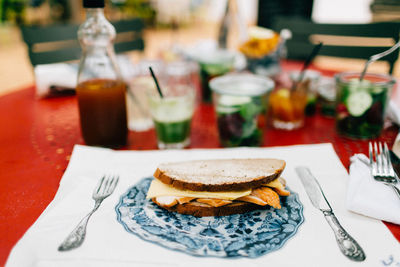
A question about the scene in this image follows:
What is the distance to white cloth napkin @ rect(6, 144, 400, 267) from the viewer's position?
1.90 ft

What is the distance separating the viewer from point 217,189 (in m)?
0.73

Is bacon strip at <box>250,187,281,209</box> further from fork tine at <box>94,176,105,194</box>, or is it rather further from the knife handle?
fork tine at <box>94,176,105,194</box>

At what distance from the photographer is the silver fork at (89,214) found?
24.1 inches

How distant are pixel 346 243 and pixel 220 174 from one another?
30 centimetres

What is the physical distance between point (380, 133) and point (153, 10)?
1018cm

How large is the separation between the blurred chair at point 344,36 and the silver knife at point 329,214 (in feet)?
4.76

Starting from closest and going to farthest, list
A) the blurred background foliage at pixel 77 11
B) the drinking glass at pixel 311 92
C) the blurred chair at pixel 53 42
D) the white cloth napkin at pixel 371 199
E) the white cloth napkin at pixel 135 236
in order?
1. the white cloth napkin at pixel 135 236
2. the white cloth napkin at pixel 371 199
3. the drinking glass at pixel 311 92
4. the blurred chair at pixel 53 42
5. the blurred background foliage at pixel 77 11

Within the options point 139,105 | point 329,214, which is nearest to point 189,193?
point 329,214

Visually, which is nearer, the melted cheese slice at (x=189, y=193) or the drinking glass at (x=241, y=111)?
the melted cheese slice at (x=189, y=193)

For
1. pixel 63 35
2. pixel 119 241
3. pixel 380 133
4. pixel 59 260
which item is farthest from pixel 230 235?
pixel 63 35

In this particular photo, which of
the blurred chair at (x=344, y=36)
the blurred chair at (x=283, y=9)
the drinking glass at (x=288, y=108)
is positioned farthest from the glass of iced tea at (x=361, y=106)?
the blurred chair at (x=283, y=9)

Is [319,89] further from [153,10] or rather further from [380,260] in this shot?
[153,10]

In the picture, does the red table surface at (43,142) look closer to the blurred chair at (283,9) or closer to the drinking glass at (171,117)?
the drinking glass at (171,117)

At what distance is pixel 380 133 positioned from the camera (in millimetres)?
1112
